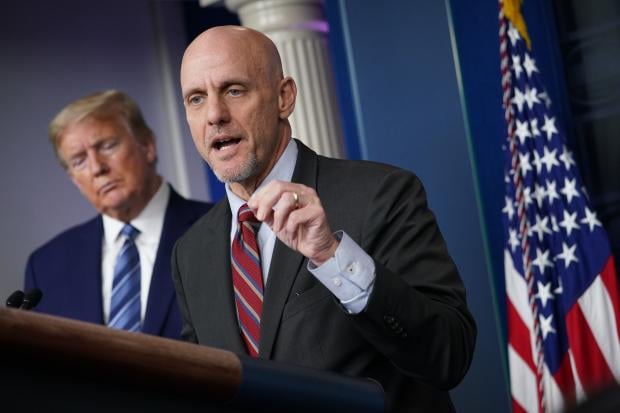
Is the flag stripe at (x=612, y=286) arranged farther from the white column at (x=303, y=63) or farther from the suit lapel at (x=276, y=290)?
the suit lapel at (x=276, y=290)

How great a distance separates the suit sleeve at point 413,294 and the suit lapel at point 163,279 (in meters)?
1.83

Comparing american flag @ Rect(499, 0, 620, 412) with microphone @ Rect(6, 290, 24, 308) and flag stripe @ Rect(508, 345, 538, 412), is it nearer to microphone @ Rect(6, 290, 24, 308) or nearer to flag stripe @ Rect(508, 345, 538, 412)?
flag stripe @ Rect(508, 345, 538, 412)

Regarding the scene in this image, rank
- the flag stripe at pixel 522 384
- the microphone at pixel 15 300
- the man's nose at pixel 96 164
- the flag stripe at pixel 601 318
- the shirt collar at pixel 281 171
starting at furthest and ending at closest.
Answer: the man's nose at pixel 96 164 < the flag stripe at pixel 522 384 < the flag stripe at pixel 601 318 < the shirt collar at pixel 281 171 < the microphone at pixel 15 300

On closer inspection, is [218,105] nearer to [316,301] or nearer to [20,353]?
[316,301]

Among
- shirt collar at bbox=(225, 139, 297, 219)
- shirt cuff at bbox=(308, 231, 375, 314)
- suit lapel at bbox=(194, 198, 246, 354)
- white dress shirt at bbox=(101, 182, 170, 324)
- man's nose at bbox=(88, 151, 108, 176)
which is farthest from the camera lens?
man's nose at bbox=(88, 151, 108, 176)

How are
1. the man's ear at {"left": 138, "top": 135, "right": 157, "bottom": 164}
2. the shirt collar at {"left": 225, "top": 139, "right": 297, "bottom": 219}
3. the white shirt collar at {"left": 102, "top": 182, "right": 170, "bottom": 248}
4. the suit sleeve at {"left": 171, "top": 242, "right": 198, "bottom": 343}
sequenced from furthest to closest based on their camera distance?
the man's ear at {"left": 138, "top": 135, "right": 157, "bottom": 164}, the white shirt collar at {"left": 102, "top": 182, "right": 170, "bottom": 248}, the suit sleeve at {"left": 171, "top": 242, "right": 198, "bottom": 343}, the shirt collar at {"left": 225, "top": 139, "right": 297, "bottom": 219}

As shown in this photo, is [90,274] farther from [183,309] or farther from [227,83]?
[227,83]

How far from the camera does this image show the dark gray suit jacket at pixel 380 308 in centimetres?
196

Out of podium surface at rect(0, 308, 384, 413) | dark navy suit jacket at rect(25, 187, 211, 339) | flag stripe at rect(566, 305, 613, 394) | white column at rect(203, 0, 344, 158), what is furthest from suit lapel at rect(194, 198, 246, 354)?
white column at rect(203, 0, 344, 158)

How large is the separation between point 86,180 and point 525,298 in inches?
73.4

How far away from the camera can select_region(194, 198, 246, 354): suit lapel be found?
229 cm

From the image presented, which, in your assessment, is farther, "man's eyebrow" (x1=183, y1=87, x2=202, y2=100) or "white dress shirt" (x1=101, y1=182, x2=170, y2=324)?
"white dress shirt" (x1=101, y1=182, x2=170, y2=324)

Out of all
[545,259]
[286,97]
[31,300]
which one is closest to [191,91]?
[286,97]

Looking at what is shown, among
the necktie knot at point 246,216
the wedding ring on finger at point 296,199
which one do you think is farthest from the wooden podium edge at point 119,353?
the necktie knot at point 246,216
